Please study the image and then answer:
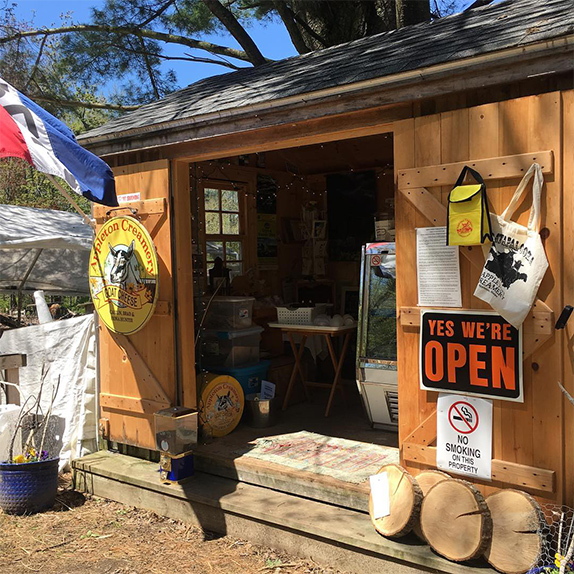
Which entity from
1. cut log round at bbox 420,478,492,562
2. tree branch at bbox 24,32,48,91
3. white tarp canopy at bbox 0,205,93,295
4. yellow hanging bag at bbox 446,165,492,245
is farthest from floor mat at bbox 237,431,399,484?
tree branch at bbox 24,32,48,91

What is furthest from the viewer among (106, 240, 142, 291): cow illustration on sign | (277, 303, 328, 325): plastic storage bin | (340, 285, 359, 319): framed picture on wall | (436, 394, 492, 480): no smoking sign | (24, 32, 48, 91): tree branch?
(24, 32, 48, 91): tree branch

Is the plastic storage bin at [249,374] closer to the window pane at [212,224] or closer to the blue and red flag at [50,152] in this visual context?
the window pane at [212,224]

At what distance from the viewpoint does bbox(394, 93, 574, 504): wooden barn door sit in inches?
130

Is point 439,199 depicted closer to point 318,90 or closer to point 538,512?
point 318,90

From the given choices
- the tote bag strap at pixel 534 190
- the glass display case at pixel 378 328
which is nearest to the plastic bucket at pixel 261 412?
the glass display case at pixel 378 328

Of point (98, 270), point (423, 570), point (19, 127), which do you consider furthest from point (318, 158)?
point (423, 570)

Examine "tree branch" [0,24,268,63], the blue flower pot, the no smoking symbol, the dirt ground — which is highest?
"tree branch" [0,24,268,63]

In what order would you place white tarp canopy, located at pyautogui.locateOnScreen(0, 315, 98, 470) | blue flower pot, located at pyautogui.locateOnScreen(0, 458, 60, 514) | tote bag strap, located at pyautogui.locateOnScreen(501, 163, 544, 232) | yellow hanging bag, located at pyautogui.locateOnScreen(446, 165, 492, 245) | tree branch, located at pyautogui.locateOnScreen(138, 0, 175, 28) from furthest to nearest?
tree branch, located at pyautogui.locateOnScreen(138, 0, 175, 28) → white tarp canopy, located at pyautogui.locateOnScreen(0, 315, 98, 470) → blue flower pot, located at pyautogui.locateOnScreen(0, 458, 60, 514) → yellow hanging bag, located at pyautogui.locateOnScreen(446, 165, 492, 245) → tote bag strap, located at pyautogui.locateOnScreen(501, 163, 544, 232)

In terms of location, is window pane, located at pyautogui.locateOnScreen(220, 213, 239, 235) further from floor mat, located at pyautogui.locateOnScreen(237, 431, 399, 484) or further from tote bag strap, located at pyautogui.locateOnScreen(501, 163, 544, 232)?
tote bag strap, located at pyautogui.locateOnScreen(501, 163, 544, 232)

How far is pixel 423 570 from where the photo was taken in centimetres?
352

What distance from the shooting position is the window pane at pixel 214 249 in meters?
7.54

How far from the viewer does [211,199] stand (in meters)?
7.60

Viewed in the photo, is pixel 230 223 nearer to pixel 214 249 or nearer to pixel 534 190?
pixel 214 249

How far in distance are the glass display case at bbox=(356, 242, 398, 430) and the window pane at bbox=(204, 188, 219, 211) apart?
2.84 meters
